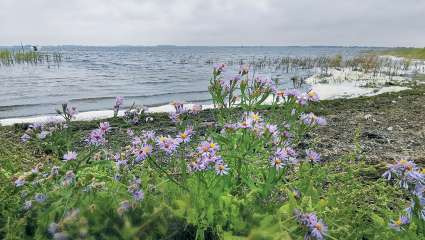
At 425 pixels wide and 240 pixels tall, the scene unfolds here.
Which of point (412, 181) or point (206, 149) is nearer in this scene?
point (412, 181)

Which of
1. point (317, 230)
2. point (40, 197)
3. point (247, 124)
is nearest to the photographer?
point (317, 230)

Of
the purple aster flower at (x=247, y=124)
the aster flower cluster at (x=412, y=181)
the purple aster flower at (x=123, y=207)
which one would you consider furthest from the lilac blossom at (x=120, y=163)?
the aster flower cluster at (x=412, y=181)

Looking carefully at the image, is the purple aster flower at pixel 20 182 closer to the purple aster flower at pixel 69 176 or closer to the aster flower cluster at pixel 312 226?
the purple aster flower at pixel 69 176

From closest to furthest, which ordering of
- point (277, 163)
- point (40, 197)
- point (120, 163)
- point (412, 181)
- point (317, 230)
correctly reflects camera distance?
point (317, 230) < point (412, 181) < point (40, 197) < point (277, 163) < point (120, 163)

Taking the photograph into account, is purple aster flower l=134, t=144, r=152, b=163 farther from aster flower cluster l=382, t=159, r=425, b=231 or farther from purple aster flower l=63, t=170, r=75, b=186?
aster flower cluster l=382, t=159, r=425, b=231

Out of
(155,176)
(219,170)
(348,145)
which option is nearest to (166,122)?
(348,145)

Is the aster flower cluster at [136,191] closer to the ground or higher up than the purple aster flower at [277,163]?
closer to the ground

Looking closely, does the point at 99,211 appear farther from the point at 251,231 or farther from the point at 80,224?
the point at 251,231

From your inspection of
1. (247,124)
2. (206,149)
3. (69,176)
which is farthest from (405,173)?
(69,176)

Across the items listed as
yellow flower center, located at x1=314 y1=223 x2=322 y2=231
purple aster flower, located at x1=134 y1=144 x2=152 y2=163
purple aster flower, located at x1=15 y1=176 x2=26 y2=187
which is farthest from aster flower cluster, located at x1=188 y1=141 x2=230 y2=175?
purple aster flower, located at x1=15 y1=176 x2=26 y2=187

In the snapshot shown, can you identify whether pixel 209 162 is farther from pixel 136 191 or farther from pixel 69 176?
pixel 69 176

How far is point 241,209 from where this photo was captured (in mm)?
2301

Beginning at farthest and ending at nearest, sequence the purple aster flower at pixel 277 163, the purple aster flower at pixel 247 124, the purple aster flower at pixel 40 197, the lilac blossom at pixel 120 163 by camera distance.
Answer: the lilac blossom at pixel 120 163
the purple aster flower at pixel 247 124
the purple aster flower at pixel 277 163
the purple aster flower at pixel 40 197

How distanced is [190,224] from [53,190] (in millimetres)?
755
